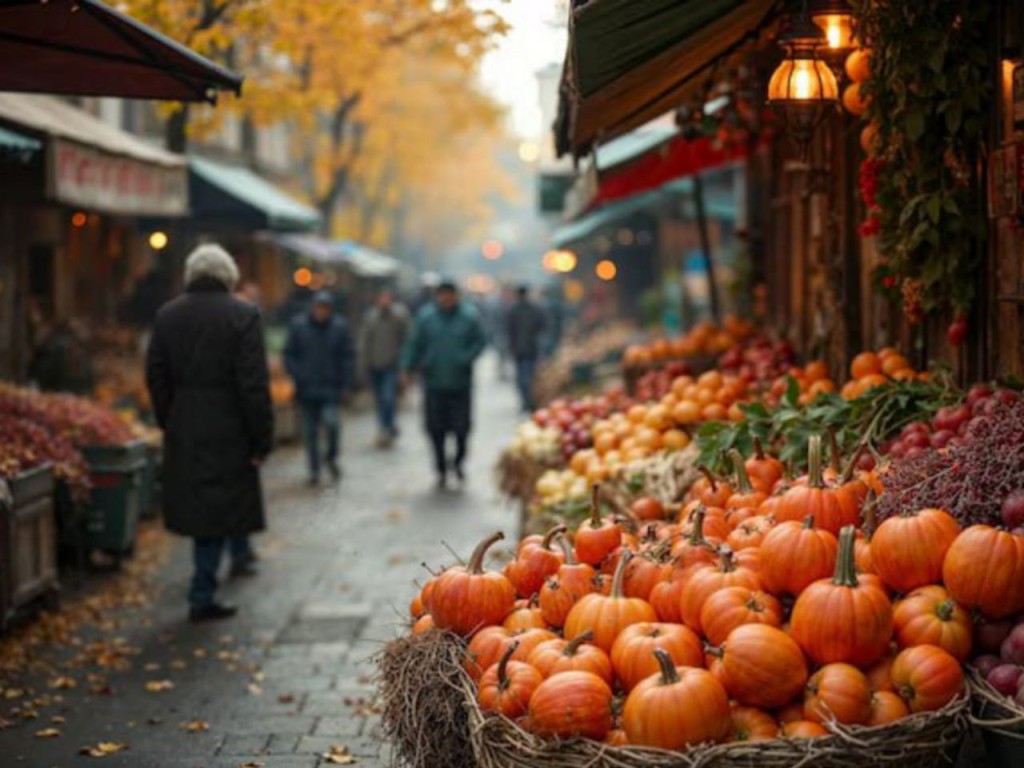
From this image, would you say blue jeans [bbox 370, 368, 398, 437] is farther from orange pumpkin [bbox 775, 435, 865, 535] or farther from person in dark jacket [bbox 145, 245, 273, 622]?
orange pumpkin [bbox 775, 435, 865, 535]

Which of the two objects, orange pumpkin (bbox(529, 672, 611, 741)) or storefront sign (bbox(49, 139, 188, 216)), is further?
storefront sign (bbox(49, 139, 188, 216))

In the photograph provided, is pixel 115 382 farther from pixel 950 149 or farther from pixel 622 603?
pixel 622 603

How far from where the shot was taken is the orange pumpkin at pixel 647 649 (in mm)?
4574

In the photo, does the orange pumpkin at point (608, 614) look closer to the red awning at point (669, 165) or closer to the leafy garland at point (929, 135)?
the leafy garland at point (929, 135)

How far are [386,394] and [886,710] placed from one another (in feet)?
54.9

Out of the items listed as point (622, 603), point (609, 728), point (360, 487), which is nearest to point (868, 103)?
point (622, 603)

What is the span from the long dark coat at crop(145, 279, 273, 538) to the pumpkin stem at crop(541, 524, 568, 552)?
163 inches

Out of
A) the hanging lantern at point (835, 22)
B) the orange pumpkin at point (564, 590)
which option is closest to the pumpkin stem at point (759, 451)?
the orange pumpkin at point (564, 590)

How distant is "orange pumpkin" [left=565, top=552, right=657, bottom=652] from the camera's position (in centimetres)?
484

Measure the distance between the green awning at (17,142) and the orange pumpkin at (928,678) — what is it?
8.01 m

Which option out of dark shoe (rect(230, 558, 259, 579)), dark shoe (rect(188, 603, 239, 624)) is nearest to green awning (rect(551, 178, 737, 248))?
dark shoe (rect(230, 558, 259, 579))

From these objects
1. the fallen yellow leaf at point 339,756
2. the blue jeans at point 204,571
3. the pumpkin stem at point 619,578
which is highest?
the pumpkin stem at point 619,578

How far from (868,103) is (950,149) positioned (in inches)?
26.5

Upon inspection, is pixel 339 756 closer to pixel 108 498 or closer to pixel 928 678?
pixel 928 678
